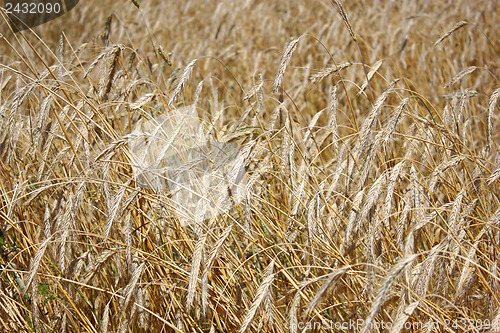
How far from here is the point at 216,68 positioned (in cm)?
442

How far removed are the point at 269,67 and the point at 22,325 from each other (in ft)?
10.4

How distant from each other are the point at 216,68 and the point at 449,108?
2.98m

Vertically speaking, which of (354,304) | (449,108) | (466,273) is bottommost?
(354,304)

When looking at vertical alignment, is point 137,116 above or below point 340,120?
above

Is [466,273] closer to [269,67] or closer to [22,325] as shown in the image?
[22,325]

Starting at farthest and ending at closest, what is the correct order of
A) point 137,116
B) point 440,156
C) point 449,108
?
point 137,116
point 449,108
point 440,156

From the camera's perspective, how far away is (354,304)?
1438 mm

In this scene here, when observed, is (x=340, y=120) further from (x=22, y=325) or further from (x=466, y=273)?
(x=22, y=325)

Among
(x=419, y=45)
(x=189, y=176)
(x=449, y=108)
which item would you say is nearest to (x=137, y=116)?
(x=189, y=176)

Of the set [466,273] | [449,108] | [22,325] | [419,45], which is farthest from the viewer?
[419,45]

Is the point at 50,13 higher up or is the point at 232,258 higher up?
the point at 50,13

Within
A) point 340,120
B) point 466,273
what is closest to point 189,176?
point 466,273

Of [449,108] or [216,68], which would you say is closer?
[449,108]

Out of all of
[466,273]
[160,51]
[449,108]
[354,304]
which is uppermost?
[160,51]
